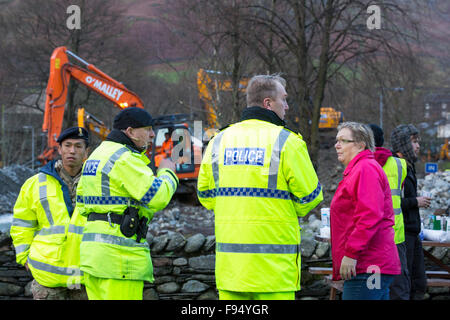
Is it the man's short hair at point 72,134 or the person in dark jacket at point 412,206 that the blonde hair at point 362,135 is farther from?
the man's short hair at point 72,134

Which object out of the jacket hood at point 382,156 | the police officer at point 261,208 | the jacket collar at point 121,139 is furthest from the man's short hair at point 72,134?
the jacket hood at point 382,156

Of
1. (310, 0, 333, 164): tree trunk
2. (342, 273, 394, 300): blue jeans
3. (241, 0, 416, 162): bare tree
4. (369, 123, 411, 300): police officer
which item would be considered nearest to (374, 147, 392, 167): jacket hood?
(369, 123, 411, 300): police officer

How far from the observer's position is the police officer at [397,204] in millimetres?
4449

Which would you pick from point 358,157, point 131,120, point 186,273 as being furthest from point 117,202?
point 186,273

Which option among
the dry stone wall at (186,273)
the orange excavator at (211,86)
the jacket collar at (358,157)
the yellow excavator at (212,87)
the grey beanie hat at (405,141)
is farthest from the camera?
the orange excavator at (211,86)

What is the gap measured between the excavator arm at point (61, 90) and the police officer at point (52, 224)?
1007cm

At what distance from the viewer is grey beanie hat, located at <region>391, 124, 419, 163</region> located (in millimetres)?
5102

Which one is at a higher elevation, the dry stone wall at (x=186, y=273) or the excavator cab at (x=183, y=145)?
the excavator cab at (x=183, y=145)

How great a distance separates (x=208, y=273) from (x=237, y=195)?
3.55 meters

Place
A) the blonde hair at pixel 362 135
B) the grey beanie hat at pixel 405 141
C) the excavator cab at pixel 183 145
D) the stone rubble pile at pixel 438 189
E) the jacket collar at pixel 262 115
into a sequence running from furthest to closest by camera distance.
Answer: the excavator cab at pixel 183 145, the stone rubble pile at pixel 438 189, the grey beanie hat at pixel 405 141, the blonde hair at pixel 362 135, the jacket collar at pixel 262 115

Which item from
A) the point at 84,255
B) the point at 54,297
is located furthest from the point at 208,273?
the point at 84,255

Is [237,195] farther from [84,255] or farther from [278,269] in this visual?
[84,255]

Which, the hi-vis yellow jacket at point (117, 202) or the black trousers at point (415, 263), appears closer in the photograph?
the hi-vis yellow jacket at point (117, 202)
